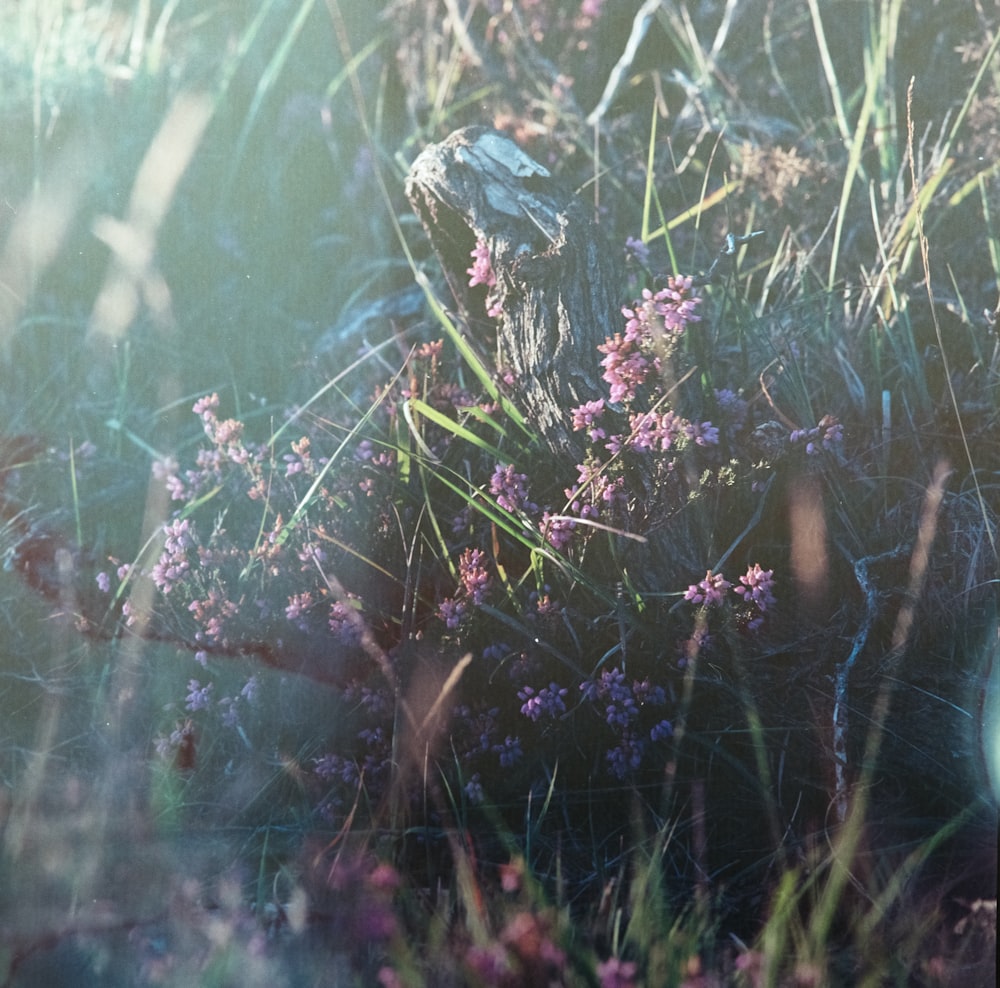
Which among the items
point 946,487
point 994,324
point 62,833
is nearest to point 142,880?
point 62,833

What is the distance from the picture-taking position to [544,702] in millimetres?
1965

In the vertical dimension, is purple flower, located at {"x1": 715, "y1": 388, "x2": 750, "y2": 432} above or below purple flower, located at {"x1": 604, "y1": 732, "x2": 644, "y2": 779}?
above

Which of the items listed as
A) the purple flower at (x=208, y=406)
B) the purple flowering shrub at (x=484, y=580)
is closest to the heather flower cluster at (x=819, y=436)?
the purple flowering shrub at (x=484, y=580)

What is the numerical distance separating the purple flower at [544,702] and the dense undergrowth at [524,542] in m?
0.01

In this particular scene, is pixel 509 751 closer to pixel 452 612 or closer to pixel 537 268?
pixel 452 612

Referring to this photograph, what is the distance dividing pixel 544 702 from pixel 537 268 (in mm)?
872

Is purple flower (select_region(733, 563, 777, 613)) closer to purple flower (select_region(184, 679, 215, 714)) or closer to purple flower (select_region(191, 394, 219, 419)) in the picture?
purple flower (select_region(184, 679, 215, 714))

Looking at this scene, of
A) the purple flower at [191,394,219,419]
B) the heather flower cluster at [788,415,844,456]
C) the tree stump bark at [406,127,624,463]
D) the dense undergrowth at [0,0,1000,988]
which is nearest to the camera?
the dense undergrowth at [0,0,1000,988]

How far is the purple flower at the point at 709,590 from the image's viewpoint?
6.23 feet

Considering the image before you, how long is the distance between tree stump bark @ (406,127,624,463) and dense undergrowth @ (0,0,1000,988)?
5 centimetres

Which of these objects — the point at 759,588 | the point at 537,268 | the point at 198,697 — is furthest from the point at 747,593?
the point at 198,697

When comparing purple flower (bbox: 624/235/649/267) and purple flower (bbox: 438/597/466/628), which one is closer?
purple flower (bbox: 438/597/466/628)

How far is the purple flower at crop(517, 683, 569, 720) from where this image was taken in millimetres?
1959

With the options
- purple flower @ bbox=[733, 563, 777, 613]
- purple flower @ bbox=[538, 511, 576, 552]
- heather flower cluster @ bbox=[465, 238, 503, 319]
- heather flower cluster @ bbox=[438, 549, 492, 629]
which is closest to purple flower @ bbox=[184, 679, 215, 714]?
heather flower cluster @ bbox=[438, 549, 492, 629]
